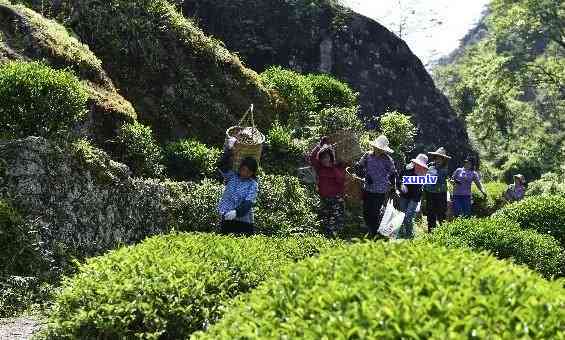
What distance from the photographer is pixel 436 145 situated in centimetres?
2656

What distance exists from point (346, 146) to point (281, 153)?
155 centimetres

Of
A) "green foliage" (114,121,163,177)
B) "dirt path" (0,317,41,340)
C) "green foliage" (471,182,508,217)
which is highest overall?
"green foliage" (114,121,163,177)

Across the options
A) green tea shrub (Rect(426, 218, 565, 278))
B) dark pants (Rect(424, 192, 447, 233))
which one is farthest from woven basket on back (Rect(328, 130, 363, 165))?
green tea shrub (Rect(426, 218, 565, 278))

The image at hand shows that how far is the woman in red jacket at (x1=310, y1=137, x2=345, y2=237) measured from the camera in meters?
11.4

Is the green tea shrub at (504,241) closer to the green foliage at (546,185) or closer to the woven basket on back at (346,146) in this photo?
the woven basket on back at (346,146)

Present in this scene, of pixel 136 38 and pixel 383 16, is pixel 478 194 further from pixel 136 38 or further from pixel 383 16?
pixel 383 16

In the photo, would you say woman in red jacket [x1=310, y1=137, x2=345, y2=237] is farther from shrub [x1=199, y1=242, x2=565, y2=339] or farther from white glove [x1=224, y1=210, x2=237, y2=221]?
shrub [x1=199, y1=242, x2=565, y2=339]

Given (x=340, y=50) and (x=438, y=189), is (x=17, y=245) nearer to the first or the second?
(x=438, y=189)

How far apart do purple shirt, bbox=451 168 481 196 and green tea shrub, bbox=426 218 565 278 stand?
5.73 m

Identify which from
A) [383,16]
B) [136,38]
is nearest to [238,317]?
[136,38]

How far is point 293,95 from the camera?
56.4 feet

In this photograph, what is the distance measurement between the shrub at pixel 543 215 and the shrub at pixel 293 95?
7.38 m

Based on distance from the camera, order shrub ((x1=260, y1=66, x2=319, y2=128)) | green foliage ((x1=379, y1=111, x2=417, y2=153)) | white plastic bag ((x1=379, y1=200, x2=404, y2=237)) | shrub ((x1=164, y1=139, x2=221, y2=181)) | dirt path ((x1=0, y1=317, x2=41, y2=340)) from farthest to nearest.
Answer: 1. green foliage ((x1=379, y1=111, x2=417, y2=153))
2. shrub ((x1=260, y1=66, x2=319, y2=128))
3. shrub ((x1=164, y1=139, x2=221, y2=181))
4. white plastic bag ((x1=379, y1=200, x2=404, y2=237))
5. dirt path ((x1=0, y1=317, x2=41, y2=340))

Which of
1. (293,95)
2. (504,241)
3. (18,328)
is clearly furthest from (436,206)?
(18,328)
